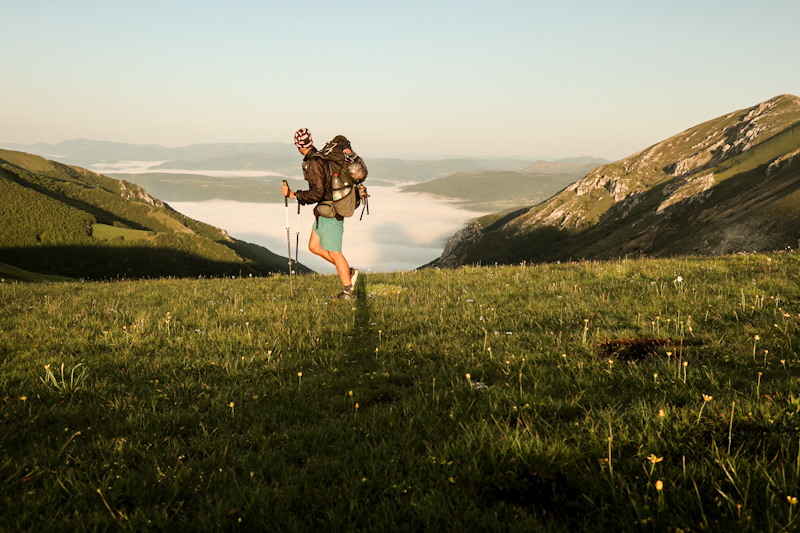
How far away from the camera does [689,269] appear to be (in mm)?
10797

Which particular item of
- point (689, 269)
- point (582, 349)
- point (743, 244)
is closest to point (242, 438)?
point (582, 349)

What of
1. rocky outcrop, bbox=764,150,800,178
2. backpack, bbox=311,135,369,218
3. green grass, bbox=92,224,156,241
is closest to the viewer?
backpack, bbox=311,135,369,218

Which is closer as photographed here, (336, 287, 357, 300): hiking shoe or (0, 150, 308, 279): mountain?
(336, 287, 357, 300): hiking shoe

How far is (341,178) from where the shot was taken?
398 inches

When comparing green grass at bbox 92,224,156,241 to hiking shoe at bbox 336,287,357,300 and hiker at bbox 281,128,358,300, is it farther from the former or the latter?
hiking shoe at bbox 336,287,357,300

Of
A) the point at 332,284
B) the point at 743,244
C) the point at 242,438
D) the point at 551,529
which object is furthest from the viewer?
the point at 743,244

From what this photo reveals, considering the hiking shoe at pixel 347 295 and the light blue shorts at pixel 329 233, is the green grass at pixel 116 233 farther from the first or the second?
the hiking shoe at pixel 347 295

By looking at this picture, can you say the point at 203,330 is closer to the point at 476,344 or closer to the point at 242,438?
the point at 242,438

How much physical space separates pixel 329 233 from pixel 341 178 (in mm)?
1319

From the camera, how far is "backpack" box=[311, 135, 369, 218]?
1004 centimetres

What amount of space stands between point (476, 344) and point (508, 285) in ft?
14.4

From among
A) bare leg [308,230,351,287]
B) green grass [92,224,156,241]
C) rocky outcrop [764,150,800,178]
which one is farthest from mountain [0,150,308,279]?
rocky outcrop [764,150,800,178]

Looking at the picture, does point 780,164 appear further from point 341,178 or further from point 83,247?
point 83,247

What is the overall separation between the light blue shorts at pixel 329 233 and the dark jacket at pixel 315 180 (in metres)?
0.55
